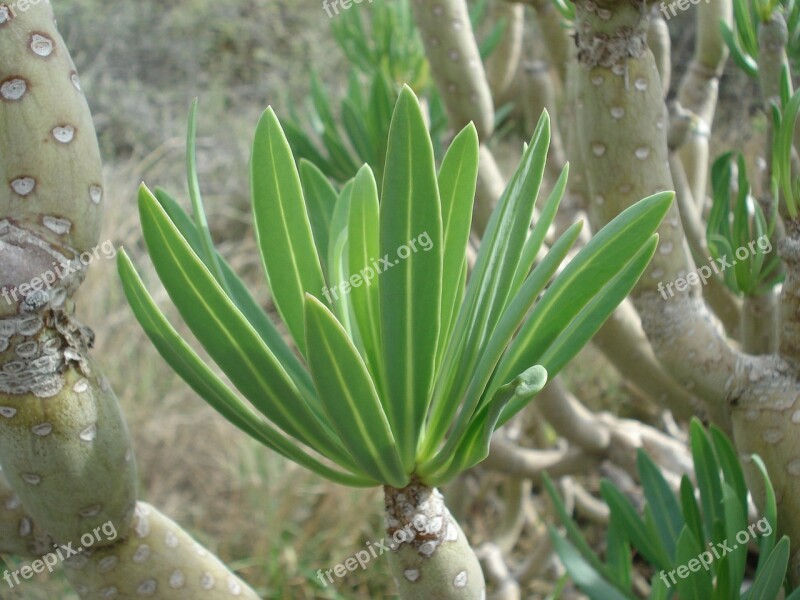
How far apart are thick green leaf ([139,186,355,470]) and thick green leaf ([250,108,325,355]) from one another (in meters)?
0.05

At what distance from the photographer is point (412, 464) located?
48 centimetres

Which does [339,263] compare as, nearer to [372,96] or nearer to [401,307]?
[401,307]

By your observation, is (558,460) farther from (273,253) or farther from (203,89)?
(203,89)

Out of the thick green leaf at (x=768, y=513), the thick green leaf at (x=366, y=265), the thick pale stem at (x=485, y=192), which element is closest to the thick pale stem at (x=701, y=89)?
the thick pale stem at (x=485, y=192)

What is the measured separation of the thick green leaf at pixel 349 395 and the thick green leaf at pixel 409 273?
0.9 inches

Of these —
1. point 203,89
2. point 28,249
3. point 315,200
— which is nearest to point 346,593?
point 315,200

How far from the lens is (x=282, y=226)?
1.60 ft

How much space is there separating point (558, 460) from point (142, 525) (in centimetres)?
111

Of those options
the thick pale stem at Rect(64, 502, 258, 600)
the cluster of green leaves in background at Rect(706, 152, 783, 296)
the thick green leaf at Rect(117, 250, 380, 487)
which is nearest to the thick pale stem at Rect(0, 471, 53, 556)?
the thick pale stem at Rect(64, 502, 258, 600)

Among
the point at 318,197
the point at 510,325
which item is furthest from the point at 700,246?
the point at 510,325

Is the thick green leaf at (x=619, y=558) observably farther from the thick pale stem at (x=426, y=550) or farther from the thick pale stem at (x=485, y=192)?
the thick pale stem at (x=485, y=192)

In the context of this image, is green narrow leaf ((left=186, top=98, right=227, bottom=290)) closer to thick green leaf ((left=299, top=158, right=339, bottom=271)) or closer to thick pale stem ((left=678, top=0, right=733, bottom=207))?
thick green leaf ((left=299, top=158, right=339, bottom=271))

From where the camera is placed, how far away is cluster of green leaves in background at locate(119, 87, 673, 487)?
0.41 m

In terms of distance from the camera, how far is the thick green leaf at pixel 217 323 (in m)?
0.42
